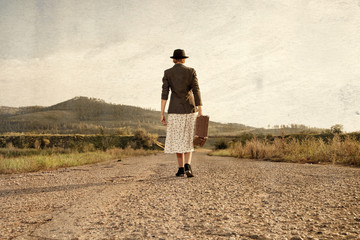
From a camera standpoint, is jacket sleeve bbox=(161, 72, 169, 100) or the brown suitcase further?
jacket sleeve bbox=(161, 72, 169, 100)

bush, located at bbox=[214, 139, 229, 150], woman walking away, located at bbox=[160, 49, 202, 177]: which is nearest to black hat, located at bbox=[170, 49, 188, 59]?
woman walking away, located at bbox=[160, 49, 202, 177]

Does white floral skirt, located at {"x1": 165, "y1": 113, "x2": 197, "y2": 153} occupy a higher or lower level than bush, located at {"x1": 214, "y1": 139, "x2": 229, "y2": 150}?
higher

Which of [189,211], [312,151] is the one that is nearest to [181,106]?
[189,211]

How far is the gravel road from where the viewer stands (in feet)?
6.97

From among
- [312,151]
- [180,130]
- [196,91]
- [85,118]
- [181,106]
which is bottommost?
[312,151]

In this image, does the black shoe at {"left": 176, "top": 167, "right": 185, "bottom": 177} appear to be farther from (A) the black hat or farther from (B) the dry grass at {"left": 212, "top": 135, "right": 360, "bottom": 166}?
(B) the dry grass at {"left": 212, "top": 135, "right": 360, "bottom": 166}

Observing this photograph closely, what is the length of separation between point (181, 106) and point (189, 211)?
9.98 feet

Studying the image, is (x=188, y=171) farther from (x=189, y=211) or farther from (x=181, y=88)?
(x=189, y=211)

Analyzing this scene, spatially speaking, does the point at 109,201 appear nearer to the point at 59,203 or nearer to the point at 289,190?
the point at 59,203

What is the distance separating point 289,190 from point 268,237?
1.98m

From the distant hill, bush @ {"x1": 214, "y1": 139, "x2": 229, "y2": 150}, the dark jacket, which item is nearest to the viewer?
the dark jacket

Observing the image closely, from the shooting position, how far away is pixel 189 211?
2744 mm

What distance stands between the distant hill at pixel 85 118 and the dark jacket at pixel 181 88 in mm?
57106

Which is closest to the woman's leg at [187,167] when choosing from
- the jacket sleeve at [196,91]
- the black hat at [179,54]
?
the jacket sleeve at [196,91]
